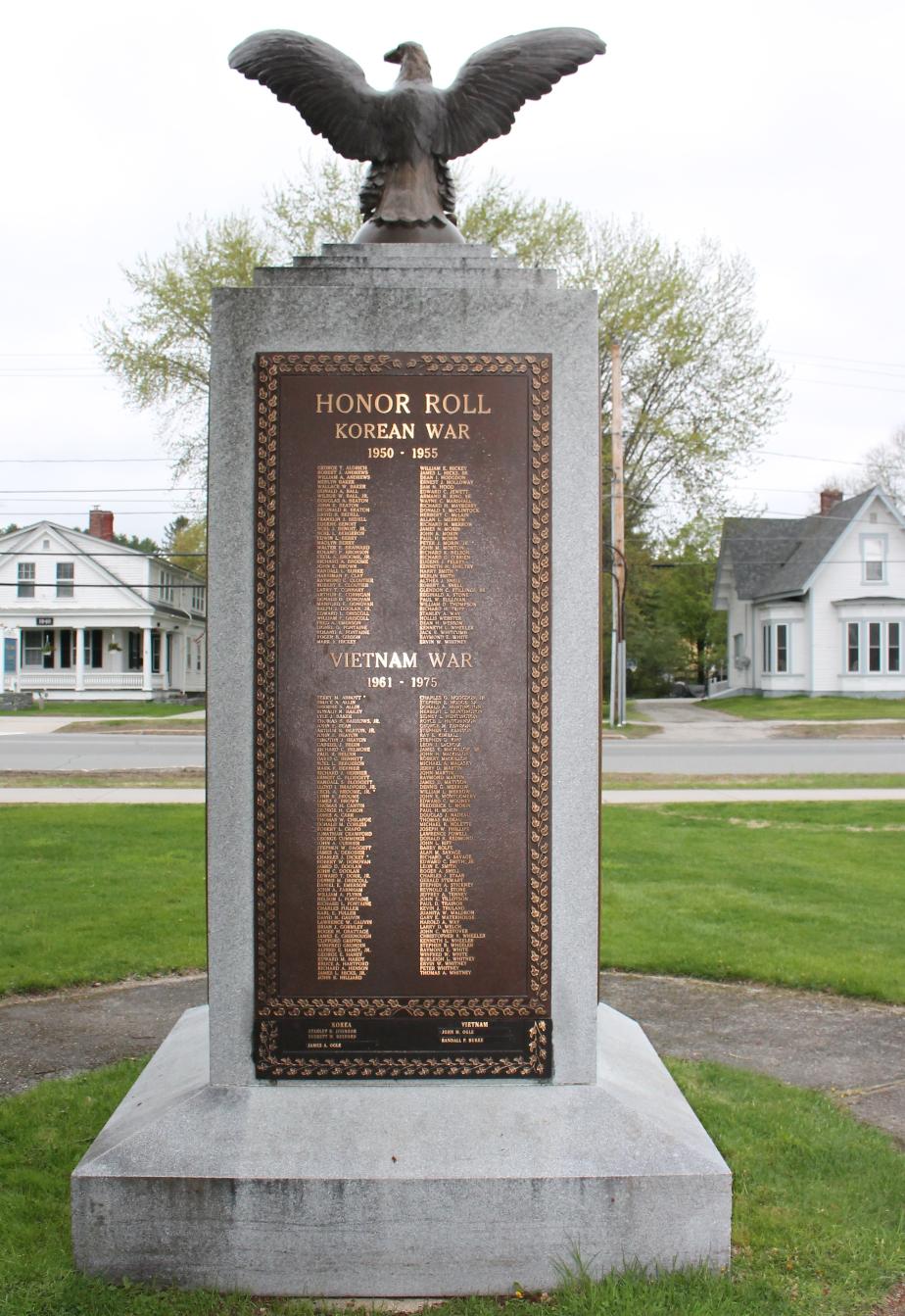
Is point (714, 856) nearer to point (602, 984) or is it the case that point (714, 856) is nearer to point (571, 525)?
point (602, 984)

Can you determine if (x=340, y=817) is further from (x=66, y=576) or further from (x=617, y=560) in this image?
(x=66, y=576)

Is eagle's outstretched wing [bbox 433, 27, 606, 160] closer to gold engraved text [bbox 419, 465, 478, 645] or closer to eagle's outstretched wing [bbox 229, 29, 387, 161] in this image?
eagle's outstretched wing [bbox 229, 29, 387, 161]

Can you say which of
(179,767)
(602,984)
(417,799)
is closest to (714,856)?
(602,984)

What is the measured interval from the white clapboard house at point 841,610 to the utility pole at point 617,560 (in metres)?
13.1

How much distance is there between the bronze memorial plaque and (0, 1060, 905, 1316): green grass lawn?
875 millimetres

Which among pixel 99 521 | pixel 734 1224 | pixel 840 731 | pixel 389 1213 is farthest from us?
pixel 99 521

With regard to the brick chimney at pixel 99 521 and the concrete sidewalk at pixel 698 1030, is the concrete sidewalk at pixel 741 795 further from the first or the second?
the brick chimney at pixel 99 521

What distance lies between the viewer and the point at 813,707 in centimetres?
3616

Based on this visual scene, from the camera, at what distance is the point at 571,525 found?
4.21m

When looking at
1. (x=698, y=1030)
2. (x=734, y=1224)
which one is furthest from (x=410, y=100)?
(x=698, y=1030)

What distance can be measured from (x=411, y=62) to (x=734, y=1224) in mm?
4614

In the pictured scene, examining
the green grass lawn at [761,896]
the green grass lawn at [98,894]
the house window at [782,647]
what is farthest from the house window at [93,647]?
the green grass lawn at [761,896]

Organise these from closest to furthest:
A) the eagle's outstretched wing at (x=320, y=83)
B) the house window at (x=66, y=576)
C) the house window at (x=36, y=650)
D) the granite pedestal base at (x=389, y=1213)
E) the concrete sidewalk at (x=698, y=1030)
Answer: the granite pedestal base at (x=389, y=1213)
the eagle's outstretched wing at (x=320, y=83)
the concrete sidewalk at (x=698, y=1030)
the house window at (x=66, y=576)
the house window at (x=36, y=650)

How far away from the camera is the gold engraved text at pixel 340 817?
13.8 ft
